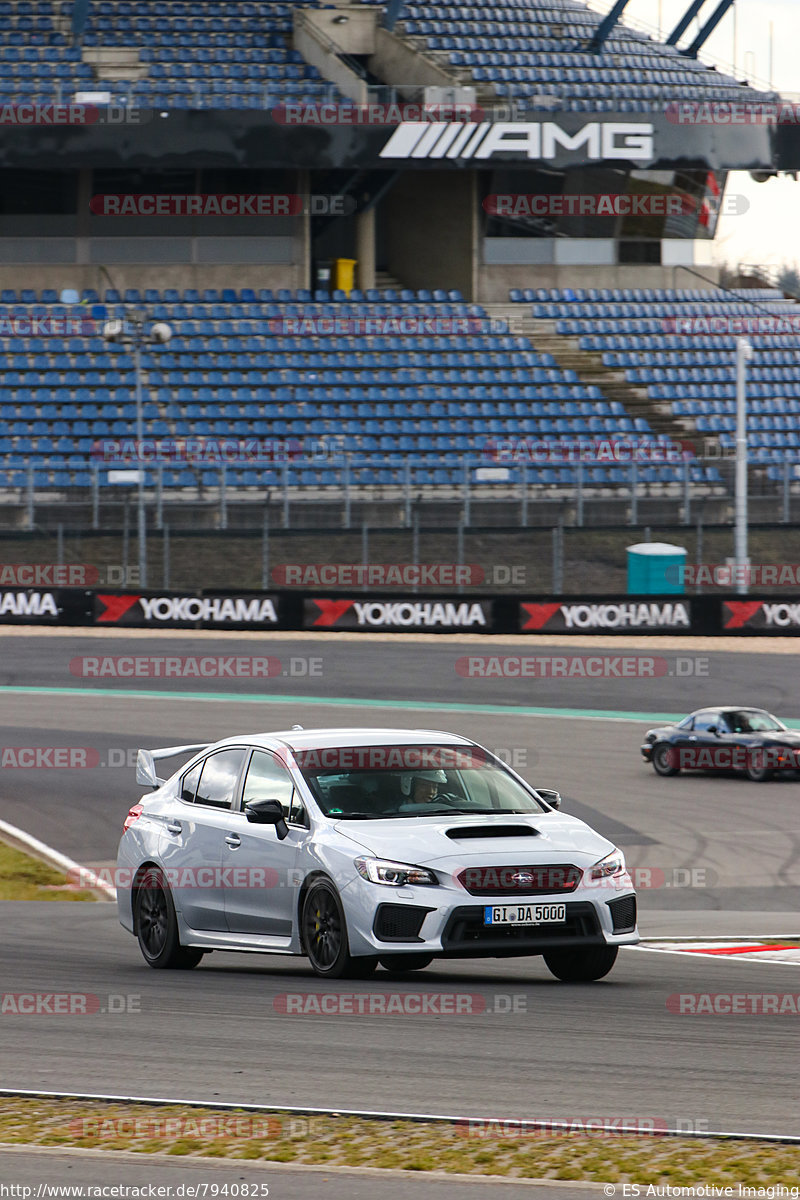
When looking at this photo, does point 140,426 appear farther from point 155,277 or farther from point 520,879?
point 520,879

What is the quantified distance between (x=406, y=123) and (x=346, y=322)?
4973 mm

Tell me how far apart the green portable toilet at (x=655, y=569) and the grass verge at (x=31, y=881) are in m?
15.9

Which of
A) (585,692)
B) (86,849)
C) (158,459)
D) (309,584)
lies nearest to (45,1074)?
(86,849)

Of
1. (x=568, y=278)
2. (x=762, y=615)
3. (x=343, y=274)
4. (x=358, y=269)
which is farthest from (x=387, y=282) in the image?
(x=762, y=615)

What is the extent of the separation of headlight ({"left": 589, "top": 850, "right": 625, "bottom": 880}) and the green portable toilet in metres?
22.2

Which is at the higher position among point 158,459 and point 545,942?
point 158,459

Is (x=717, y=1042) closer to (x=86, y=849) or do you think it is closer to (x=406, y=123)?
(x=86, y=849)

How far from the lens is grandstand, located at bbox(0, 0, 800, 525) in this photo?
34719mm

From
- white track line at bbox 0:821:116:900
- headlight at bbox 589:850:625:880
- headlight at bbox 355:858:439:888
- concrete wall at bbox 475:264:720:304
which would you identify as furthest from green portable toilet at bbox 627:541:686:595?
headlight at bbox 355:858:439:888

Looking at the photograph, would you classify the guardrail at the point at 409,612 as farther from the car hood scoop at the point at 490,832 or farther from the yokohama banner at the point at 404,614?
the car hood scoop at the point at 490,832

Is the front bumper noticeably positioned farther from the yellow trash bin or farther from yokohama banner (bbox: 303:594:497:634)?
the yellow trash bin

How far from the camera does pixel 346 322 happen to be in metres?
38.6

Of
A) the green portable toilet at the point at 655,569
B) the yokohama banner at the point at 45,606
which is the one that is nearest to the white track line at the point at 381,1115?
the yokohama banner at the point at 45,606

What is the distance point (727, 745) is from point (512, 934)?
13.5 m
